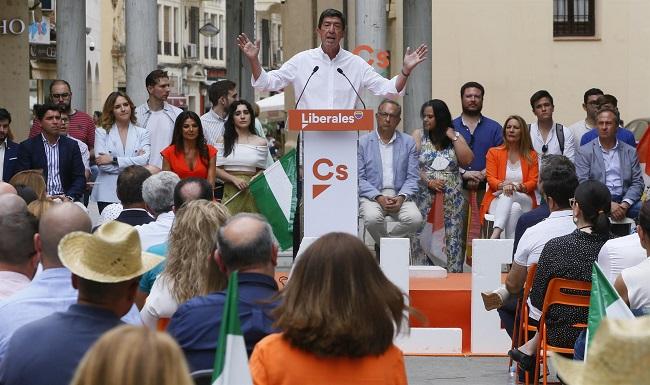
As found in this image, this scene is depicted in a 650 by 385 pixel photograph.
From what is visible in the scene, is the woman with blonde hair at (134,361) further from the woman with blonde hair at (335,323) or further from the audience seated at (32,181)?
the audience seated at (32,181)

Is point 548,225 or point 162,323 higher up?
point 548,225

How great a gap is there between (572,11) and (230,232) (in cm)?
2786

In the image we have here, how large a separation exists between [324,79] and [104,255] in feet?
26.0

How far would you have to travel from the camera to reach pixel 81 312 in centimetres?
468

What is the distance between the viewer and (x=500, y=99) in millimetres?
32312

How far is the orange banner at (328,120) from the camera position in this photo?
11547 millimetres

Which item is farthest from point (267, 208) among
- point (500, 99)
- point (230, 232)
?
point (500, 99)

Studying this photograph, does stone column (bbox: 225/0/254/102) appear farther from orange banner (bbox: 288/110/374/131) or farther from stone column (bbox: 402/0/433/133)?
orange banner (bbox: 288/110/374/131)

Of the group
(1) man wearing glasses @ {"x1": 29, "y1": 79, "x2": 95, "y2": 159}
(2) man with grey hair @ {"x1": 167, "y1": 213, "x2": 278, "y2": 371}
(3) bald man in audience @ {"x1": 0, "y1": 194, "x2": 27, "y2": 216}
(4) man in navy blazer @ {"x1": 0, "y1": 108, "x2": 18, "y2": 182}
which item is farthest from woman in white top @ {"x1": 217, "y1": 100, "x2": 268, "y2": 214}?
(2) man with grey hair @ {"x1": 167, "y1": 213, "x2": 278, "y2": 371}

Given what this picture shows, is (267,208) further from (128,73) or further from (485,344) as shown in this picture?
(128,73)

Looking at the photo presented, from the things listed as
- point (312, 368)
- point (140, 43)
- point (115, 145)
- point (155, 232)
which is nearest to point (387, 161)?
point (115, 145)

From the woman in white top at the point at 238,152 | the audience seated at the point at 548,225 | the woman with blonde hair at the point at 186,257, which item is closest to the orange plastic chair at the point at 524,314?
the audience seated at the point at 548,225

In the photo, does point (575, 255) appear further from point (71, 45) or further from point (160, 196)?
point (71, 45)

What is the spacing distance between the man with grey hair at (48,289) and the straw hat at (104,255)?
2.00 ft
